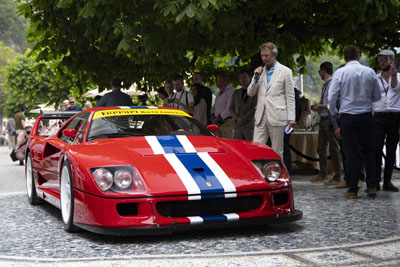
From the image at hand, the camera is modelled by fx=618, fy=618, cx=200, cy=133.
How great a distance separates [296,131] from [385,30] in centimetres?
271

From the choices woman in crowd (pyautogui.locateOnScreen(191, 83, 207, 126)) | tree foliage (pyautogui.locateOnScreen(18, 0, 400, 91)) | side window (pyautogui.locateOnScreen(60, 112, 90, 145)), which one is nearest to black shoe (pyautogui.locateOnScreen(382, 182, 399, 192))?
tree foliage (pyautogui.locateOnScreen(18, 0, 400, 91))

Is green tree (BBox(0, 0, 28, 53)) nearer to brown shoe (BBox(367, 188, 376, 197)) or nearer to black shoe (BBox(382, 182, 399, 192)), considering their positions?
black shoe (BBox(382, 182, 399, 192))

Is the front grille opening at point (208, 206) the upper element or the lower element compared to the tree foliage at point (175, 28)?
lower

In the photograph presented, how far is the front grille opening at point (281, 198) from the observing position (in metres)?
5.43

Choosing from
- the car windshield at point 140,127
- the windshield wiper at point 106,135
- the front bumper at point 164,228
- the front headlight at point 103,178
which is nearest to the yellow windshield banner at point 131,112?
the car windshield at point 140,127

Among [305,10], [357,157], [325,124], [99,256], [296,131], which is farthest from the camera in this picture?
[296,131]

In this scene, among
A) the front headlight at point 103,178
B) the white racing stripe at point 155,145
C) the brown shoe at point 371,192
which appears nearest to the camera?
the front headlight at point 103,178

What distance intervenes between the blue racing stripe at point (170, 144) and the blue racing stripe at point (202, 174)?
125mm

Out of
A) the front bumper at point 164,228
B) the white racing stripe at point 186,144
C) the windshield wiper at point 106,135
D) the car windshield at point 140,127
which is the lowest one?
the front bumper at point 164,228

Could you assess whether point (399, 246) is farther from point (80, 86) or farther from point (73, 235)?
point (80, 86)

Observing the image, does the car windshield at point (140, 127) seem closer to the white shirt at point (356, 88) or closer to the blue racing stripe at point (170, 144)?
the blue racing stripe at point (170, 144)

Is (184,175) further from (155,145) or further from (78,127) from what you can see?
(78,127)

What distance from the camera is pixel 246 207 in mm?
5285

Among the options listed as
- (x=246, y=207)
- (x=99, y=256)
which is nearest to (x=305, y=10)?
(x=246, y=207)
